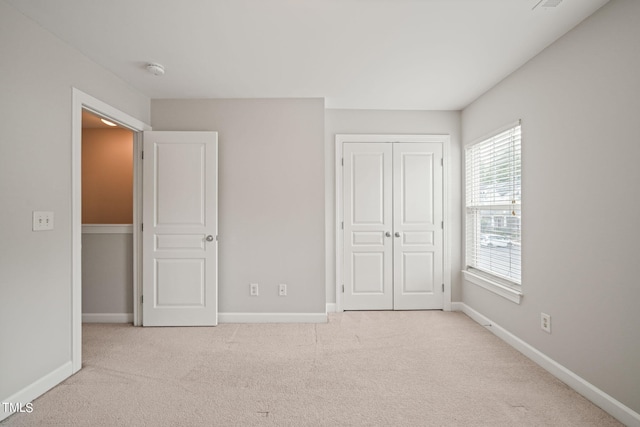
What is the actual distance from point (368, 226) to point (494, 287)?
4.81 feet

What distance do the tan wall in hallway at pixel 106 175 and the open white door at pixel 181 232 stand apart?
1.18 meters

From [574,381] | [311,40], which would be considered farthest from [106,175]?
[574,381]

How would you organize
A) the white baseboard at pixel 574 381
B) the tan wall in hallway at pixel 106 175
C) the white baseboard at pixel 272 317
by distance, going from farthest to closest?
1. the tan wall in hallway at pixel 106 175
2. the white baseboard at pixel 272 317
3. the white baseboard at pixel 574 381

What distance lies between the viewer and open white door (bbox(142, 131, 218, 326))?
11.0 ft

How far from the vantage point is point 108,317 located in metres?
3.48

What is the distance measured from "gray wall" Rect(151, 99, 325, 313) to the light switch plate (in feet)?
5.01

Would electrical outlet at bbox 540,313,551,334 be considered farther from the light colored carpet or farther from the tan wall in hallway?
the tan wall in hallway

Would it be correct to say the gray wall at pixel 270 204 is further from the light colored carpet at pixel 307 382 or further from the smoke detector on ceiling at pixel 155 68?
the smoke detector on ceiling at pixel 155 68

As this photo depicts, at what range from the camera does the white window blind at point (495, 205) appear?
9.41 ft

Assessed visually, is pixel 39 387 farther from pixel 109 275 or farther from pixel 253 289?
pixel 253 289

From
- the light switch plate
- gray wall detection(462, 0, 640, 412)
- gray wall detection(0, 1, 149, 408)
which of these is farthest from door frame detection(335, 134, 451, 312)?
the light switch plate

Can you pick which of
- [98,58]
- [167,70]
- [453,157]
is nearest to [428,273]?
[453,157]

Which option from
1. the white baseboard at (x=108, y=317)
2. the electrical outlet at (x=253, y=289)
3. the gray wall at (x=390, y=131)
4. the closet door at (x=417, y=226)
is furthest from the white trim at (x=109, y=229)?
the closet door at (x=417, y=226)

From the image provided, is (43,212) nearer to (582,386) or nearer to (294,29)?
(294,29)
